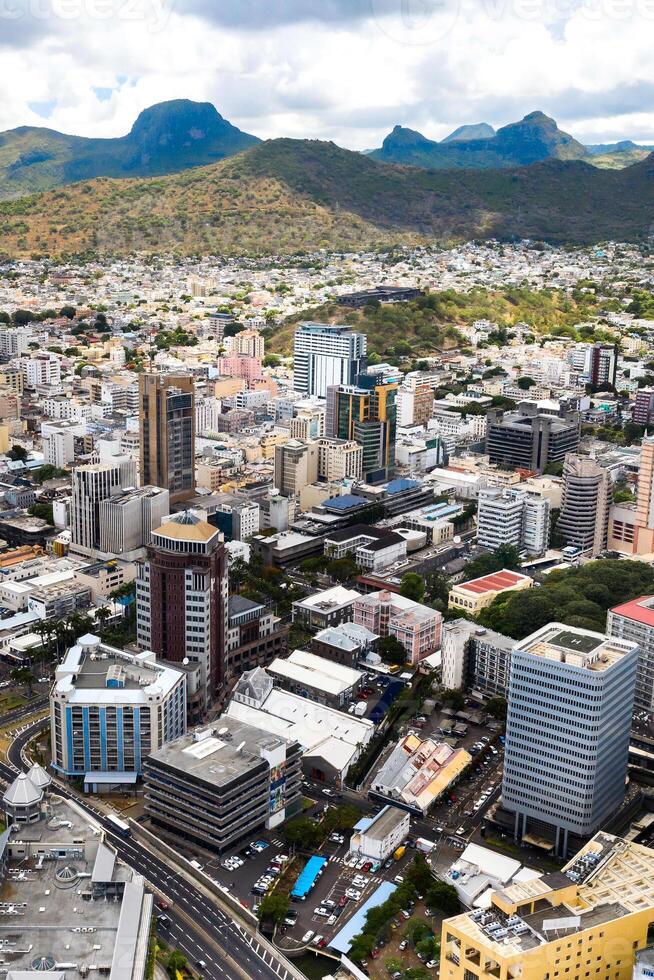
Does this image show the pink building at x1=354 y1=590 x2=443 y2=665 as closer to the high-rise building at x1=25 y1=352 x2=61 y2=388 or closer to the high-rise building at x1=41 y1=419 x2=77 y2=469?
the high-rise building at x1=41 y1=419 x2=77 y2=469

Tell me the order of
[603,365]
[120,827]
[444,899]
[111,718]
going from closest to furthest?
[444,899] → [120,827] → [111,718] → [603,365]

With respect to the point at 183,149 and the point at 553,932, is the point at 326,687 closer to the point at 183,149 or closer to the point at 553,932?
the point at 553,932

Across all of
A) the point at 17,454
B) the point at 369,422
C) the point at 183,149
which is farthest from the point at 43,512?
the point at 183,149

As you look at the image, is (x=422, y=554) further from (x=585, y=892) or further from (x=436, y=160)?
(x=436, y=160)

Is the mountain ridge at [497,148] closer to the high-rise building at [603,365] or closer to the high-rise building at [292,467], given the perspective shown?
the high-rise building at [603,365]

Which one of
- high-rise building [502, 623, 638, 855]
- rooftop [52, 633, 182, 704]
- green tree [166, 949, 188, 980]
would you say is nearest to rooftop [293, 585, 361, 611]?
rooftop [52, 633, 182, 704]

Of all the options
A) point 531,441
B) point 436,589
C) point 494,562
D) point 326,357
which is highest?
point 326,357
